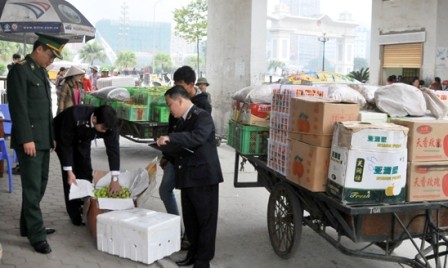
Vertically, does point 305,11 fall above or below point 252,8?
above

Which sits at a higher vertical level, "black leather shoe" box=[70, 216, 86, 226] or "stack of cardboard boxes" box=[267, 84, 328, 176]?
"stack of cardboard boxes" box=[267, 84, 328, 176]

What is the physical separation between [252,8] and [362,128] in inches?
369

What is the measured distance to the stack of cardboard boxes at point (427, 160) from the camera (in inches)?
144

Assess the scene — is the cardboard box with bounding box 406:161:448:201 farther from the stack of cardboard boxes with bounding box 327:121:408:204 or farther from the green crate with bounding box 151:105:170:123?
the green crate with bounding box 151:105:170:123

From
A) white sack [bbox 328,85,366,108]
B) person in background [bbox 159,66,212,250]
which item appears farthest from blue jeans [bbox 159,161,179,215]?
white sack [bbox 328,85,366,108]

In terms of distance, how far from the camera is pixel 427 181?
3.69 meters

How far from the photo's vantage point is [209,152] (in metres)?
4.14

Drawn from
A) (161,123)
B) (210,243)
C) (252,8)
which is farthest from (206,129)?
(252,8)

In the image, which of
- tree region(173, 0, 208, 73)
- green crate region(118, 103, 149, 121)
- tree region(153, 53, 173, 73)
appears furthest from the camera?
tree region(153, 53, 173, 73)

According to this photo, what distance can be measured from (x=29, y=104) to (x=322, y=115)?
2.52 m

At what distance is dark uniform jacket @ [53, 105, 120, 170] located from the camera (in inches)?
195

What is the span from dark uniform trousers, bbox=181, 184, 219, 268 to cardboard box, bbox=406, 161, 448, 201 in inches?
60.6

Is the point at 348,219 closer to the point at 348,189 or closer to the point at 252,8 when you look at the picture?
the point at 348,189

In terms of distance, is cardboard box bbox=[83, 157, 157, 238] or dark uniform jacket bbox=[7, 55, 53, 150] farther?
cardboard box bbox=[83, 157, 157, 238]
